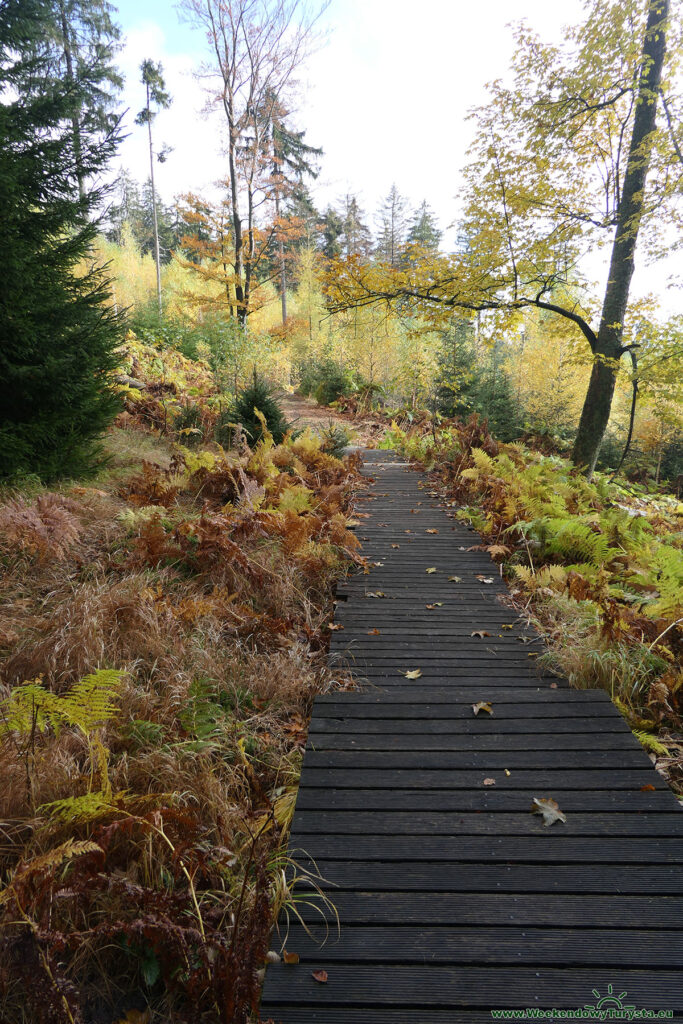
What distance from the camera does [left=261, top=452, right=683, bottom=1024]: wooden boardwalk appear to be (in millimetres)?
1554

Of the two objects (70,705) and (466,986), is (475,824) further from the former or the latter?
(70,705)

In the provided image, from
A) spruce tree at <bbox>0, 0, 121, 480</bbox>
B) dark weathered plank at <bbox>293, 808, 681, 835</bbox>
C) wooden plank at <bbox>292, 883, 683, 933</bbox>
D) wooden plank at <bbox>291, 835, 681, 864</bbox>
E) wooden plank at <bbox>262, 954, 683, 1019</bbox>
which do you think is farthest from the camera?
spruce tree at <bbox>0, 0, 121, 480</bbox>

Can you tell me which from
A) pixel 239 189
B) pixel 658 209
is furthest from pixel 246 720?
pixel 239 189

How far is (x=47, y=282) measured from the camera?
532 cm

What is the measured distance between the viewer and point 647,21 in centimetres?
778

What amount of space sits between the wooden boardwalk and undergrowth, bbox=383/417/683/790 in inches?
9.3

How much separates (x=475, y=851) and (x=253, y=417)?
298 inches

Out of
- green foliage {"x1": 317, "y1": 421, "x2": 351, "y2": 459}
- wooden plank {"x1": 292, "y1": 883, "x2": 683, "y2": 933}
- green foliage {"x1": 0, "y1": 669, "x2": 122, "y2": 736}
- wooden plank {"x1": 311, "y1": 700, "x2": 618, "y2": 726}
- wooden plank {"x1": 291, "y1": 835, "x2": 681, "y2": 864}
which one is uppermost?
green foliage {"x1": 317, "y1": 421, "x2": 351, "y2": 459}

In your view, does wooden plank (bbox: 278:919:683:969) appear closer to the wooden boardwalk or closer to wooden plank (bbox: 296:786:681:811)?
the wooden boardwalk

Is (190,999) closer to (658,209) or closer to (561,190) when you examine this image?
(658,209)

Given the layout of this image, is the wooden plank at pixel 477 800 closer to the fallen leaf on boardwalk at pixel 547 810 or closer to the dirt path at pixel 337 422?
the fallen leaf on boardwalk at pixel 547 810

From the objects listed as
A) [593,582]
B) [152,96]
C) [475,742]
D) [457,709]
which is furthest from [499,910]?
[152,96]

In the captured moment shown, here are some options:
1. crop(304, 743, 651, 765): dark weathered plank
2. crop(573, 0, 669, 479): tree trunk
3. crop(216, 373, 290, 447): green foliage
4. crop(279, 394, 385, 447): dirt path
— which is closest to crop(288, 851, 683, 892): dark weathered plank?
crop(304, 743, 651, 765): dark weathered plank

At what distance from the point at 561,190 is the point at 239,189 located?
33.6ft
